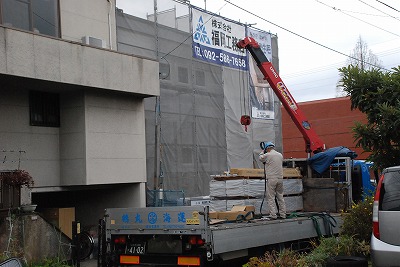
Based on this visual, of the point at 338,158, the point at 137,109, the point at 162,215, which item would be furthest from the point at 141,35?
the point at 162,215

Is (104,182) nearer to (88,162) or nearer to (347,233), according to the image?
(88,162)

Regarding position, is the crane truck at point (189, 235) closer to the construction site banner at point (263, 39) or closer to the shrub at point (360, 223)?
the shrub at point (360, 223)

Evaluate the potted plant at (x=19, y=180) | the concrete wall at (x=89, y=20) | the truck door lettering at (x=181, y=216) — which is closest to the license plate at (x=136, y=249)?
the truck door lettering at (x=181, y=216)

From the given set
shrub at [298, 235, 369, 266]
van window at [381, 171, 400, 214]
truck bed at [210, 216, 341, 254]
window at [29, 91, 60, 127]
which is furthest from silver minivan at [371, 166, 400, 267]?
window at [29, 91, 60, 127]

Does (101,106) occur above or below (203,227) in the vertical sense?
above

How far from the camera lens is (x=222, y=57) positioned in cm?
2050

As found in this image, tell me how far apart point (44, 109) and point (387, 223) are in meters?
9.77

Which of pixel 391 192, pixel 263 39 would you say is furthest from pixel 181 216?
pixel 263 39

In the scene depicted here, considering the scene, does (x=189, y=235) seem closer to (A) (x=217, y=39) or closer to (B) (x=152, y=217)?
(B) (x=152, y=217)

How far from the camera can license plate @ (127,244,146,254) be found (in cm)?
923

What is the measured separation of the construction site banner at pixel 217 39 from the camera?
19.4m

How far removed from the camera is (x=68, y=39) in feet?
46.9

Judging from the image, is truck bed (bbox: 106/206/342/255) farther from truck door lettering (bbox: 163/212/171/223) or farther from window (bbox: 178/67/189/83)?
window (bbox: 178/67/189/83)

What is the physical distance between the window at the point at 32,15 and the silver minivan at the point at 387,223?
957 cm
